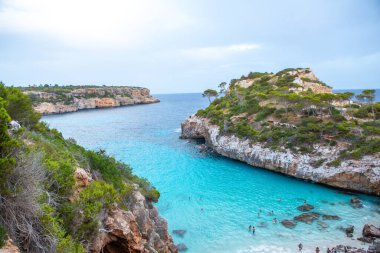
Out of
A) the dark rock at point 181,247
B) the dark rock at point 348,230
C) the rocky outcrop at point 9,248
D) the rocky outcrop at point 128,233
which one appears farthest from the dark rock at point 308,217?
the rocky outcrop at point 9,248

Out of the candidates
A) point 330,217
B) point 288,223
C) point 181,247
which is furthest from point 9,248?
point 330,217

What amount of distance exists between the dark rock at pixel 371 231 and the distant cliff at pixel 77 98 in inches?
3958

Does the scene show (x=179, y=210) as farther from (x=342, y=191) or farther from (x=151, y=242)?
(x=342, y=191)

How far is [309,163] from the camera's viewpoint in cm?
3077

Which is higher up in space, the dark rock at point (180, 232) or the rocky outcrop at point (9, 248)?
the rocky outcrop at point (9, 248)

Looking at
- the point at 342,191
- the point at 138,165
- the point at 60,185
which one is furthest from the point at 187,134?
the point at 60,185

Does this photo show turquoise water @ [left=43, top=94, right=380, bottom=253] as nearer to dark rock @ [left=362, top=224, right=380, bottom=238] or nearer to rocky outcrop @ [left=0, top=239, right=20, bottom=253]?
dark rock @ [left=362, top=224, right=380, bottom=238]

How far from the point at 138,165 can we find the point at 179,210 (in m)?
14.1

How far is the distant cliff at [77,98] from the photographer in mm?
100938

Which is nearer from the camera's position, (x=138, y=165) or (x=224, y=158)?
(x=138, y=165)

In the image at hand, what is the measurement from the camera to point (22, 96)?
17828mm

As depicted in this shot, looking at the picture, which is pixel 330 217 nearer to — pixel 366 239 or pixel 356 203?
pixel 366 239

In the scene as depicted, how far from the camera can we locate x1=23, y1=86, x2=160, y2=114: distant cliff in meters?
101

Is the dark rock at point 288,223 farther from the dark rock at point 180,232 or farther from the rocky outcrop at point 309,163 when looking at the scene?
the rocky outcrop at point 309,163
